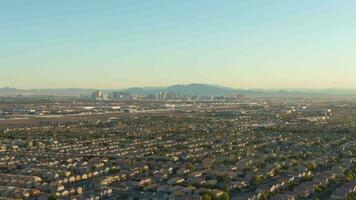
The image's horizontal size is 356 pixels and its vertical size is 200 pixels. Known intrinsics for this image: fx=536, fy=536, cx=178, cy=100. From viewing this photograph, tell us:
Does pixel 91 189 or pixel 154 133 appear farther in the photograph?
pixel 154 133

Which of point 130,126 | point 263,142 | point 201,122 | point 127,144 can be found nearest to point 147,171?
point 127,144

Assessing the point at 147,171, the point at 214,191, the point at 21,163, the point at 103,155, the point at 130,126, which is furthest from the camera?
the point at 130,126

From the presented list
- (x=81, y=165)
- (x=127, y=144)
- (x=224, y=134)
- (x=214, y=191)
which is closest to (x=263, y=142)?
(x=224, y=134)

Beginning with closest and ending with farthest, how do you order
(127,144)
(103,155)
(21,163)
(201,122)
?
(21,163), (103,155), (127,144), (201,122)

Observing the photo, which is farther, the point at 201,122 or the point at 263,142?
the point at 201,122

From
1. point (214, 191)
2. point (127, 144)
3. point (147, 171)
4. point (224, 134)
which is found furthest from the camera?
point (224, 134)

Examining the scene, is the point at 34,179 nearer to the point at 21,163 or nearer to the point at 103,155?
the point at 21,163

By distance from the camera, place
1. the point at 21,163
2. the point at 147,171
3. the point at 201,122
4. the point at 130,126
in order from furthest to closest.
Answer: the point at 201,122 < the point at 130,126 < the point at 21,163 < the point at 147,171

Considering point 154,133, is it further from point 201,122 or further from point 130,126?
point 201,122
